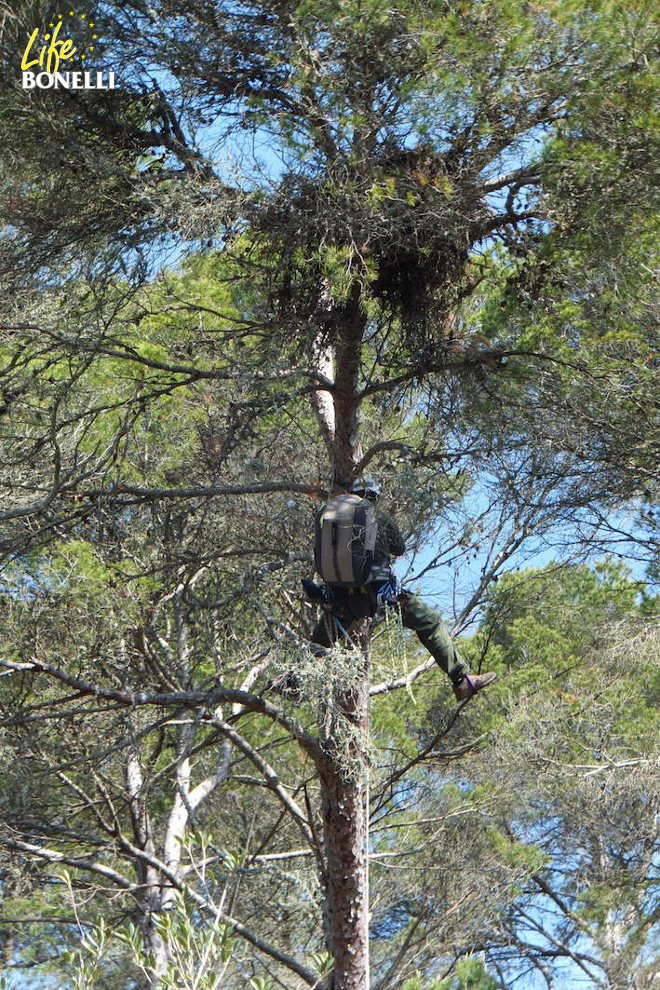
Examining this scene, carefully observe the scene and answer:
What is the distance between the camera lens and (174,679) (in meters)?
9.88

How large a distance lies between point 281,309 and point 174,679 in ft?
12.3

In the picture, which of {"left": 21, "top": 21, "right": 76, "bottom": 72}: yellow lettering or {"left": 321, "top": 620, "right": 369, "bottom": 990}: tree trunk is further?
{"left": 321, "top": 620, "right": 369, "bottom": 990}: tree trunk

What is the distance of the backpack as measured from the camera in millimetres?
6348

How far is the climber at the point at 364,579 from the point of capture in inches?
251

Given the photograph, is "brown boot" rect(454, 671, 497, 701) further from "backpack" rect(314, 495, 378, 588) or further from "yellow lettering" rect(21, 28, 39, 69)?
"yellow lettering" rect(21, 28, 39, 69)

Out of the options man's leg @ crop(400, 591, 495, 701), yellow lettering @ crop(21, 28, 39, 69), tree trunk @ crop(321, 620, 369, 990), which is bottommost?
tree trunk @ crop(321, 620, 369, 990)

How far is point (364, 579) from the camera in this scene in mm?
6477

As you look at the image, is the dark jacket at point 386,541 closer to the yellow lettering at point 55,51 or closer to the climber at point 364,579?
the climber at point 364,579

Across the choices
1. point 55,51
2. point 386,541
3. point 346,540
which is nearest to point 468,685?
point 386,541

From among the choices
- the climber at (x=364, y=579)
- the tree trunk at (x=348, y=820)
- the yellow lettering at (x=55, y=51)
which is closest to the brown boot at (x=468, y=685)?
the climber at (x=364, y=579)

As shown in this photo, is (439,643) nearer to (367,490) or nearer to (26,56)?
(367,490)

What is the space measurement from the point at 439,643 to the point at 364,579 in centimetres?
77

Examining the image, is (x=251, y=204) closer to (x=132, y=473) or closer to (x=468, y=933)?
(x=132, y=473)

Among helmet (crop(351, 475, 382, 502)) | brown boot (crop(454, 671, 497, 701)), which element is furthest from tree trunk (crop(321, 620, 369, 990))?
helmet (crop(351, 475, 382, 502))
